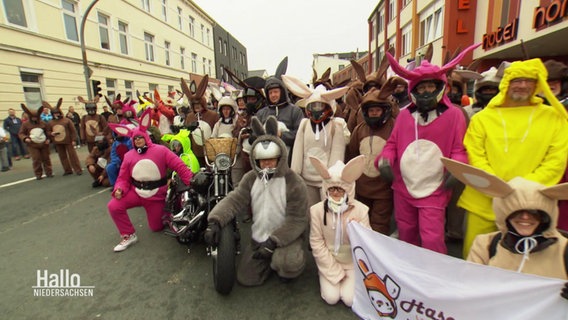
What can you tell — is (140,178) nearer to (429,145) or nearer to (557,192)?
(429,145)

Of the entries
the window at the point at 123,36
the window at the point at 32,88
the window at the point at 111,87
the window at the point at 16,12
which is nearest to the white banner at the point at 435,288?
the window at the point at 32,88

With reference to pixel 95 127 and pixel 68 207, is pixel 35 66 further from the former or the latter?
pixel 68 207

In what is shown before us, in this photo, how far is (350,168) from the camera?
7.32ft

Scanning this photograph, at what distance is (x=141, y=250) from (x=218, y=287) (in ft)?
4.90

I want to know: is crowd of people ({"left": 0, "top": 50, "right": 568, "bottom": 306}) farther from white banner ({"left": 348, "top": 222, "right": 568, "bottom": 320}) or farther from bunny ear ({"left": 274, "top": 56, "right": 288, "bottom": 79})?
bunny ear ({"left": 274, "top": 56, "right": 288, "bottom": 79})

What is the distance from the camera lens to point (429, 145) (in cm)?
231

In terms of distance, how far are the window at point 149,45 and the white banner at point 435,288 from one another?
2121 centimetres

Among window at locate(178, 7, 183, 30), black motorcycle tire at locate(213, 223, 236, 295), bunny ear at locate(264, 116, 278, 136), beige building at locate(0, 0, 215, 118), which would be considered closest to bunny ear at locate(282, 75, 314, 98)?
bunny ear at locate(264, 116, 278, 136)

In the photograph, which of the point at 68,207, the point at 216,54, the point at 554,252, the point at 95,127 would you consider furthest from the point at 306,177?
the point at 216,54

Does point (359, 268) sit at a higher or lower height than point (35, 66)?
lower

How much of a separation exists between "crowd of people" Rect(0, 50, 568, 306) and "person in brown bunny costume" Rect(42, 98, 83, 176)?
469cm

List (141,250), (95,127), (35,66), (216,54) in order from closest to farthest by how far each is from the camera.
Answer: (141,250)
(95,127)
(35,66)
(216,54)

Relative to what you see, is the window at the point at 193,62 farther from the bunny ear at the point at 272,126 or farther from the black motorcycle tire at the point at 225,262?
the black motorcycle tire at the point at 225,262

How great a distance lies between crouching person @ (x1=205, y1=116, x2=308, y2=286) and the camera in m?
2.48
